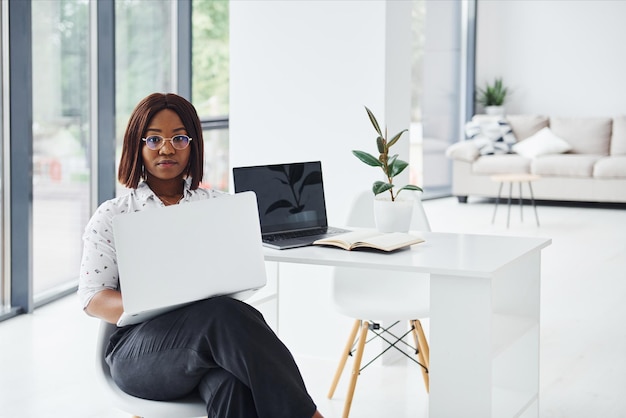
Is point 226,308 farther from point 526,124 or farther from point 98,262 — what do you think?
point 526,124

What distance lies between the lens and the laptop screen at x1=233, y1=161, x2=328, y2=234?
2586mm

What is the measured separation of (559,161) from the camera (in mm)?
8180

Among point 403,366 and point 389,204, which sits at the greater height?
point 389,204

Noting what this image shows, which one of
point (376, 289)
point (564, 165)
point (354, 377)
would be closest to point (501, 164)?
point (564, 165)

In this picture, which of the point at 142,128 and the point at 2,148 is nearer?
the point at 142,128

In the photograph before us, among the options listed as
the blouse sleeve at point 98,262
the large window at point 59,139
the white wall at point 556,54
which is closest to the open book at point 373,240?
the blouse sleeve at point 98,262

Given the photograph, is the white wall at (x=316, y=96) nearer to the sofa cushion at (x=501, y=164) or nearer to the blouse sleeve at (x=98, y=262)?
the blouse sleeve at (x=98, y=262)

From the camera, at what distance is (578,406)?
2.90 meters

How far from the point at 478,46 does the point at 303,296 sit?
6.86m

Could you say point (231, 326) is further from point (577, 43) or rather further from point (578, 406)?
point (577, 43)

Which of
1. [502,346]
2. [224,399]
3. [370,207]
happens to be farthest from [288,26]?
[224,399]

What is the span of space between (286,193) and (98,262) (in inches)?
29.0

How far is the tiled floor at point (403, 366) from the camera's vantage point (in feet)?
9.52

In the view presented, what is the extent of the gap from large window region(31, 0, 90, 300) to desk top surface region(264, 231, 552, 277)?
2350 millimetres
